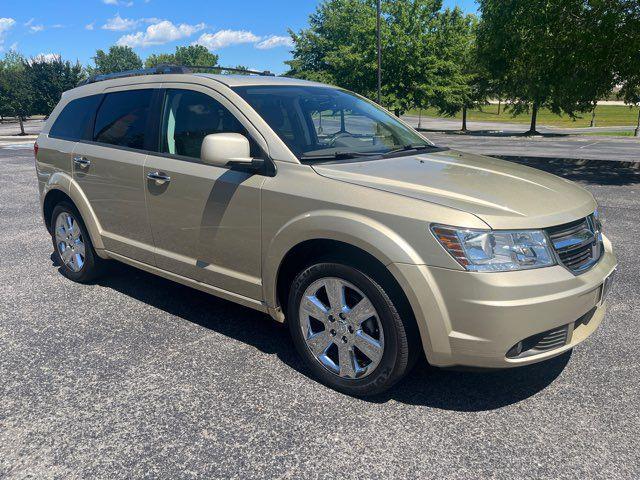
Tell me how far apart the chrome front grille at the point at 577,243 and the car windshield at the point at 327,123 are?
4.14 feet

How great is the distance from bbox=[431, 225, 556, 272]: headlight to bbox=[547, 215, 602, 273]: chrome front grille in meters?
0.20

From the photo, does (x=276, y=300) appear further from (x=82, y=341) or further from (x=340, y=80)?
(x=340, y=80)

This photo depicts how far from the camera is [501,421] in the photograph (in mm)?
2883

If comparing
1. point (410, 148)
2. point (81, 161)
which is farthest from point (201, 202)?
point (81, 161)

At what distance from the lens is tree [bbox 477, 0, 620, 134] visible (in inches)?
455

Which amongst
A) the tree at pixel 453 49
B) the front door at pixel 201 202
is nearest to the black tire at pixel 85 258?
the front door at pixel 201 202

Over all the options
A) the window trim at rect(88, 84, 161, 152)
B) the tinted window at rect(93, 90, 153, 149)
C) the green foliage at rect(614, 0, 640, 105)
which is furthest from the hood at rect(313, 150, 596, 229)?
the green foliage at rect(614, 0, 640, 105)

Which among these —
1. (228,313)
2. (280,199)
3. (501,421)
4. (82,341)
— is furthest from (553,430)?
(82,341)

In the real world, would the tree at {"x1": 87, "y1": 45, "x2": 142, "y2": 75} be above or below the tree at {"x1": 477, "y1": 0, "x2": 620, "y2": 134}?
above

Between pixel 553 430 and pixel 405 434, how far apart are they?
755mm

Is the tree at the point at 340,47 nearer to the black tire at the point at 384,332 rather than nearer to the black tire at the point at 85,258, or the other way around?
the black tire at the point at 85,258

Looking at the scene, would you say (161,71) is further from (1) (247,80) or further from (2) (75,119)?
(2) (75,119)

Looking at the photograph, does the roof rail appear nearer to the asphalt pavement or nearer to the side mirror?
the side mirror

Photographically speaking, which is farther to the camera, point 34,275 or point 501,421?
point 34,275
